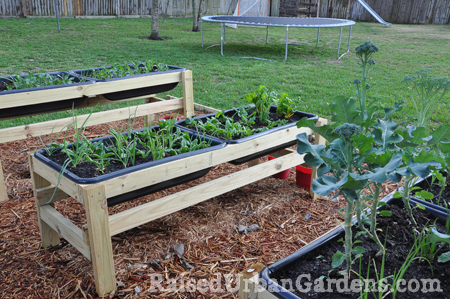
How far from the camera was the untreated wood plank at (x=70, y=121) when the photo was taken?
313 cm

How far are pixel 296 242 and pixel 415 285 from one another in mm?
1117

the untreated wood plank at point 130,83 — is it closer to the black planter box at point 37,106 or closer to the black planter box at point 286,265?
the black planter box at point 37,106

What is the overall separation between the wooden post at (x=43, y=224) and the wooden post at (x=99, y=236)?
591mm

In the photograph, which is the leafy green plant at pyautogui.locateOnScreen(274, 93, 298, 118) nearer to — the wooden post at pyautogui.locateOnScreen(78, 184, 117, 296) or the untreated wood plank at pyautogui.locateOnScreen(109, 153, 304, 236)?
the untreated wood plank at pyautogui.locateOnScreen(109, 153, 304, 236)

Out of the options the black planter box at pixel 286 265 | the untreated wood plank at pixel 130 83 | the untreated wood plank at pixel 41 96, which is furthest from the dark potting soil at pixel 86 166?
the untreated wood plank at pixel 130 83

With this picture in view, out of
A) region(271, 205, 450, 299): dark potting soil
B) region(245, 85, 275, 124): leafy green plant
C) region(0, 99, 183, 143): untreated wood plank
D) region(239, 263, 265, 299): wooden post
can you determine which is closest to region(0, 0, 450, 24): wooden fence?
region(0, 99, 183, 143): untreated wood plank

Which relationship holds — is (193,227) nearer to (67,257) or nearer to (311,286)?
(67,257)

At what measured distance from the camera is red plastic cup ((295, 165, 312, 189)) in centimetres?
321

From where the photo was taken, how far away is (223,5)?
19.6 meters

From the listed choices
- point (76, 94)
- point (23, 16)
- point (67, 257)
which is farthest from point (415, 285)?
point (23, 16)

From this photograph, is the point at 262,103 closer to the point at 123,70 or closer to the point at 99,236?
the point at 99,236

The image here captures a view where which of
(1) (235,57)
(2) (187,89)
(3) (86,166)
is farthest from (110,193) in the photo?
(1) (235,57)

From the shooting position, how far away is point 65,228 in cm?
215

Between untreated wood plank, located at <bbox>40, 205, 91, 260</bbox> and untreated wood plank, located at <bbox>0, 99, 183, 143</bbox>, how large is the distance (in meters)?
0.84
